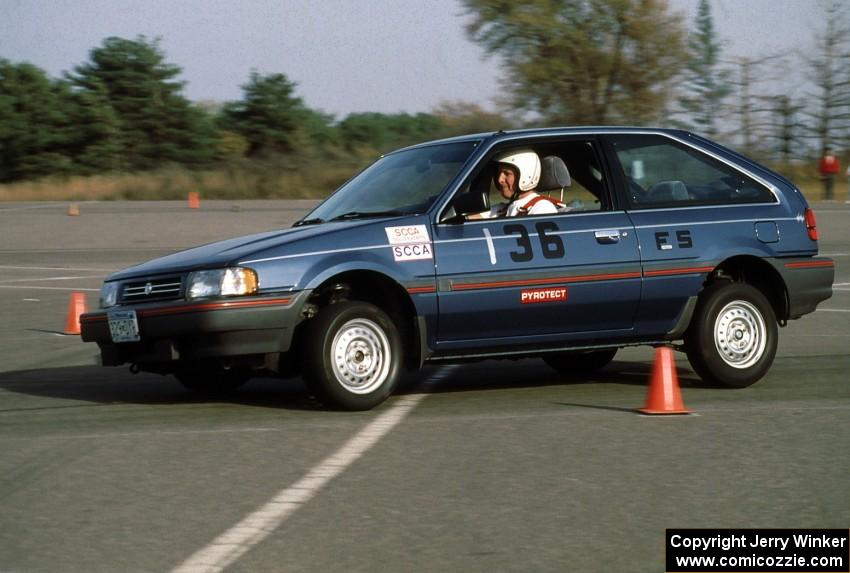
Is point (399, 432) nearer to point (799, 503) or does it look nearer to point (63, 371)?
point (799, 503)

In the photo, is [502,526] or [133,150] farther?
[133,150]

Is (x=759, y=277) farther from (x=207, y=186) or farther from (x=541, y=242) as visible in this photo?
(x=207, y=186)

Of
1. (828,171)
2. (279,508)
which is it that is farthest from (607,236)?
(828,171)

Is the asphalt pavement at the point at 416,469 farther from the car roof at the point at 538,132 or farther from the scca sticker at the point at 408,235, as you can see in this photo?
the car roof at the point at 538,132

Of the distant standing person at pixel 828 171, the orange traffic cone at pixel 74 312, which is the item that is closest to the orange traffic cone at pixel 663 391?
the orange traffic cone at pixel 74 312

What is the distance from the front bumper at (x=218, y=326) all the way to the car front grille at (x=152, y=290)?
0.30 feet

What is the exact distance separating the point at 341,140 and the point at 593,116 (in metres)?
32.1

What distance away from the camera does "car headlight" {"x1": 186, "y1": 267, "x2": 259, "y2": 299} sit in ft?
25.8

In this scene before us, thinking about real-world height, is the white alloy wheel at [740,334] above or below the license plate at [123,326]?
below

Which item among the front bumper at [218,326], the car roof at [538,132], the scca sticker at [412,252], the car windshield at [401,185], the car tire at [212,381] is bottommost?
the car tire at [212,381]

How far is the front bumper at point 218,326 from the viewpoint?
25.6 feet

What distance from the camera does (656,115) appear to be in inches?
2109

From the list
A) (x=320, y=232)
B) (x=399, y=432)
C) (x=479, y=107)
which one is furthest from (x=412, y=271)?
(x=479, y=107)

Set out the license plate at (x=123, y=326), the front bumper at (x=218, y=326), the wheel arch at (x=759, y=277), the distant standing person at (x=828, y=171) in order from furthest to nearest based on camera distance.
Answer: the distant standing person at (x=828, y=171) < the wheel arch at (x=759, y=277) < the license plate at (x=123, y=326) < the front bumper at (x=218, y=326)
